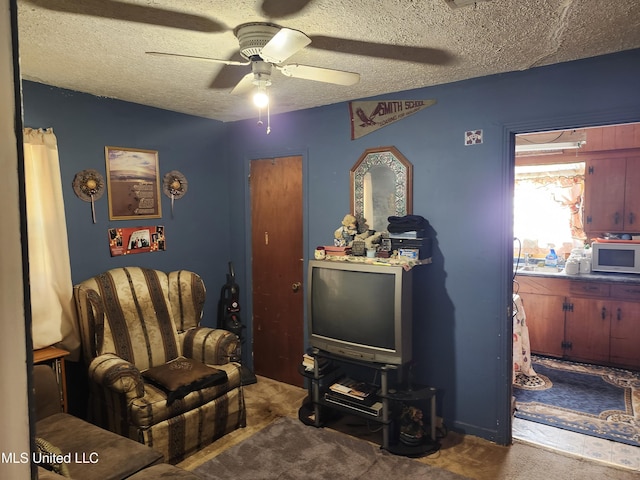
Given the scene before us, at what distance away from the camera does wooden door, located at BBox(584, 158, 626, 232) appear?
456cm

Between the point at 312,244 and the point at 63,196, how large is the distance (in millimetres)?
1920

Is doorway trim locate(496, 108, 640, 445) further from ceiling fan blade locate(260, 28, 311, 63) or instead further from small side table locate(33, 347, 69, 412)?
small side table locate(33, 347, 69, 412)

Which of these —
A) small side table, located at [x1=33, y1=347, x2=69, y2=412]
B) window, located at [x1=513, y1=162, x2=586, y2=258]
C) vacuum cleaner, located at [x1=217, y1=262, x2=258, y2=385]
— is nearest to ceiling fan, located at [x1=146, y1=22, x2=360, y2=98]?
small side table, located at [x1=33, y1=347, x2=69, y2=412]

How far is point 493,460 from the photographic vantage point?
9.39ft

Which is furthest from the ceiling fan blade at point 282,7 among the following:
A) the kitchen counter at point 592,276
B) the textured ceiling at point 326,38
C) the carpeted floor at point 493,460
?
the kitchen counter at point 592,276

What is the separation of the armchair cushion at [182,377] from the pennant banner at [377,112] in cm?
206

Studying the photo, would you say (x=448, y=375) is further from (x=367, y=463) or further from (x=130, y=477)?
(x=130, y=477)

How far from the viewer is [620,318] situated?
14.0ft

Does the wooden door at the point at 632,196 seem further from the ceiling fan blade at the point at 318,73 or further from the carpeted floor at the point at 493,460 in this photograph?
the ceiling fan blade at the point at 318,73

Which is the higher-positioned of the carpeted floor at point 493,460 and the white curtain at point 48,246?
the white curtain at point 48,246

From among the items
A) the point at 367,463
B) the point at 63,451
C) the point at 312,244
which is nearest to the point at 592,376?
the point at 367,463

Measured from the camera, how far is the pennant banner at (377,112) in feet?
10.8

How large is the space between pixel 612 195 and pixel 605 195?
2.4 inches

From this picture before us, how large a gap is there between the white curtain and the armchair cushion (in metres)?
0.67
